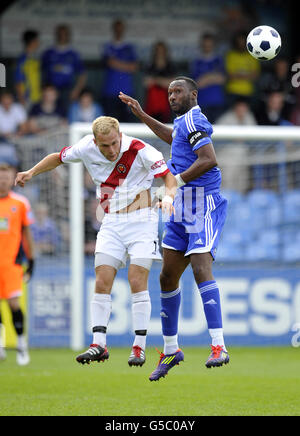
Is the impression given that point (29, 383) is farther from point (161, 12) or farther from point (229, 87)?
point (161, 12)

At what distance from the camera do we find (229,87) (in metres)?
17.6

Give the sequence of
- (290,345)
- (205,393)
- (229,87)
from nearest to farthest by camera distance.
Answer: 1. (205,393)
2. (290,345)
3. (229,87)

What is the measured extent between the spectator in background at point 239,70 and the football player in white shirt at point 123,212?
989cm

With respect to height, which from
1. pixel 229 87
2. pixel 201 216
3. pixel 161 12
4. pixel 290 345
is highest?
pixel 161 12

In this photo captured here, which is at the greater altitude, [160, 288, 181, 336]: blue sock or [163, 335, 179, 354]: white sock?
[160, 288, 181, 336]: blue sock

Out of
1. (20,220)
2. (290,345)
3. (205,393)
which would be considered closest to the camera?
(205,393)

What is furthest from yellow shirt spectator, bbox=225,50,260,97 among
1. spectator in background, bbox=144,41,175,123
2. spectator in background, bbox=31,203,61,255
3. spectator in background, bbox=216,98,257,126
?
spectator in background, bbox=31,203,61,255

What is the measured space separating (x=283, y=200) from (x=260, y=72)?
4874mm

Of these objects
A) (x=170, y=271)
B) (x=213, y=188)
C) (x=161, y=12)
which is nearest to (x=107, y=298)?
(x=170, y=271)

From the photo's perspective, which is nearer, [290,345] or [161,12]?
[290,345]

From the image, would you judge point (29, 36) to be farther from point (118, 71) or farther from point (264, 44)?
point (264, 44)

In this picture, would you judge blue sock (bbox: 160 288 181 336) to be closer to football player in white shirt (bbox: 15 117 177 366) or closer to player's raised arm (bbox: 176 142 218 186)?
football player in white shirt (bbox: 15 117 177 366)

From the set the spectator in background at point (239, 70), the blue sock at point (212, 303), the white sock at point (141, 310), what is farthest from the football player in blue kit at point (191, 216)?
the spectator in background at point (239, 70)

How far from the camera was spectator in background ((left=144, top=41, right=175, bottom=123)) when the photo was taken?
649 inches
